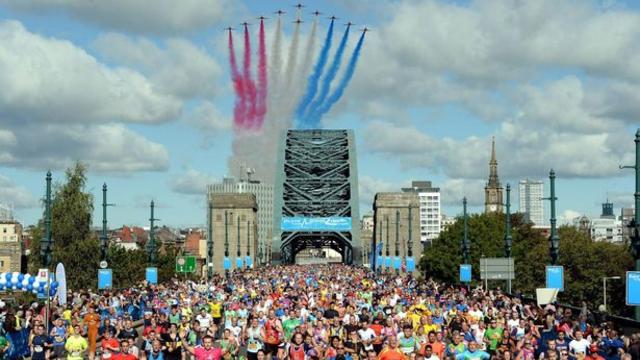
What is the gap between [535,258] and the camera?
104625 mm

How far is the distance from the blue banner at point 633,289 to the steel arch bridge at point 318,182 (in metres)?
106

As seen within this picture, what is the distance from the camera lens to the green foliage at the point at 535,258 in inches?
4003

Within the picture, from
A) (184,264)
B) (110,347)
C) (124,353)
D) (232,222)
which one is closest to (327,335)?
(110,347)

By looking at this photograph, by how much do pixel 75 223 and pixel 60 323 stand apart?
230 feet

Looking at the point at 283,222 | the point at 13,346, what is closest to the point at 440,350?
the point at 13,346

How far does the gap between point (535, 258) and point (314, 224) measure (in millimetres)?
32841

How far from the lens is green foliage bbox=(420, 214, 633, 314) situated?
4003 inches

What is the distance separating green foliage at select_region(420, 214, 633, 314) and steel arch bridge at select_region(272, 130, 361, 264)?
18.9m

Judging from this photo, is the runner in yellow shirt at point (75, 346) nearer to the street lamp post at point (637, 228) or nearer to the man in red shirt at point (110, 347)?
the man in red shirt at point (110, 347)

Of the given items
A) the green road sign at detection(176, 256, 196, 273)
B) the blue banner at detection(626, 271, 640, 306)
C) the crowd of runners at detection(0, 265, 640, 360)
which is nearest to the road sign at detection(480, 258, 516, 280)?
the crowd of runners at detection(0, 265, 640, 360)

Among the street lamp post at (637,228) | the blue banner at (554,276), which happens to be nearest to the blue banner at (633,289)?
the street lamp post at (637,228)

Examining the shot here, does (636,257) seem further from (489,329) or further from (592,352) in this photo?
(592,352)

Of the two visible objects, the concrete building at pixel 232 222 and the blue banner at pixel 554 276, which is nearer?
the blue banner at pixel 554 276

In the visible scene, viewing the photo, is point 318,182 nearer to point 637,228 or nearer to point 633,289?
point 637,228
